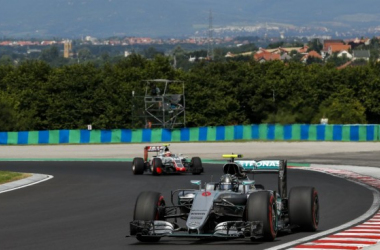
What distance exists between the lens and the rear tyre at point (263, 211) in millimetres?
16500

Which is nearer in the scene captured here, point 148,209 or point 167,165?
point 148,209

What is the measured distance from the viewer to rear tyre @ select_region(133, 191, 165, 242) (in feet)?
56.3

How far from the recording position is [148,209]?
1719 cm

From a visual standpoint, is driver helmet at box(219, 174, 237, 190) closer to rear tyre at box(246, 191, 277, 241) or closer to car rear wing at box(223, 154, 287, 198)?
car rear wing at box(223, 154, 287, 198)

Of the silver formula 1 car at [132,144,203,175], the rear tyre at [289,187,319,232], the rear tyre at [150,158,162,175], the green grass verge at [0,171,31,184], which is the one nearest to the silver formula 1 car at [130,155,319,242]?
the rear tyre at [289,187,319,232]

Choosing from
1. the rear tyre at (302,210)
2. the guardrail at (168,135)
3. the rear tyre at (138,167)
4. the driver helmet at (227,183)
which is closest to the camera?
the driver helmet at (227,183)

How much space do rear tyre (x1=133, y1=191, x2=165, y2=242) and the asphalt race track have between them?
23 cm

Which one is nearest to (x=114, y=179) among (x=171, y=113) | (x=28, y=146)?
(x=28, y=146)

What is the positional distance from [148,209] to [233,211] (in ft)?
4.93

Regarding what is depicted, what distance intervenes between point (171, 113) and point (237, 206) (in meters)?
72.5

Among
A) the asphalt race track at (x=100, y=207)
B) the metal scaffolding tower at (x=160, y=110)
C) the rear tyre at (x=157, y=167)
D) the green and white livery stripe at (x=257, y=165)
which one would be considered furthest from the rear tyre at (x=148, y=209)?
the metal scaffolding tower at (x=160, y=110)

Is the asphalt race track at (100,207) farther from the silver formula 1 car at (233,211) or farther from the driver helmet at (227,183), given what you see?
the driver helmet at (227,183)

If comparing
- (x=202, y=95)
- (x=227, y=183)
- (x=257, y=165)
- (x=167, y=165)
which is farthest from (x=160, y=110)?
(x=227, y=183)

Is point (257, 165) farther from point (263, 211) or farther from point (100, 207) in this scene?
point (100, 207)
